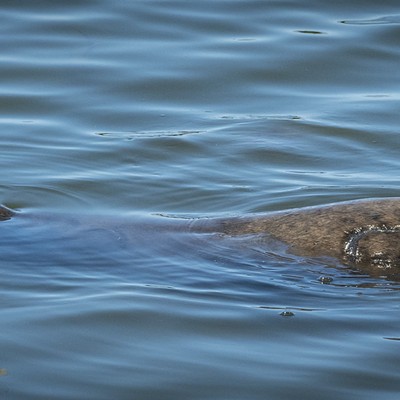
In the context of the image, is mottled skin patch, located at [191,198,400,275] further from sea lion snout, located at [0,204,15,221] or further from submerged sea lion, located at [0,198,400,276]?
sea lion snout, located at [0,204,15,221]

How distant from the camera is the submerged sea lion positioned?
6543 millimetres

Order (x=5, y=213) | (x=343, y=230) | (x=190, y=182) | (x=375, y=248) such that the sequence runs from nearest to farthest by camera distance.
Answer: (x=375, y=248), (x=343, y=230), (x=5, y=213), (x=190, y=182)

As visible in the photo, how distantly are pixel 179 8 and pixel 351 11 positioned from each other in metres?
1.94

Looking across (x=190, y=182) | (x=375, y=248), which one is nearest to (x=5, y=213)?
(x=190, y=182)

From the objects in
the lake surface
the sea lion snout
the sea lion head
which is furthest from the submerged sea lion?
the sea lion snout

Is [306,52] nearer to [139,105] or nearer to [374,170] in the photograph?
[139,105]

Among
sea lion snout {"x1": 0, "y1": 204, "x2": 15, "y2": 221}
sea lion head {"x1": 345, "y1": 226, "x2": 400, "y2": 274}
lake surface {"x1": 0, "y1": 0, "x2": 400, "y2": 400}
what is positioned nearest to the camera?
lake surface {"x1": 0, "y1": 0, "x2": 400, "y2": 400}

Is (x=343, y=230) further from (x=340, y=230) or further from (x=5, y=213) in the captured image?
(x=5, y=213)

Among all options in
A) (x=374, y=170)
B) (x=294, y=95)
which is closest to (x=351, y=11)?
(x=294, y=95)

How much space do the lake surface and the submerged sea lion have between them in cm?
14

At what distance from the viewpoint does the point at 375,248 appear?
6547 mm

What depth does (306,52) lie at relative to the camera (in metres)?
12.0

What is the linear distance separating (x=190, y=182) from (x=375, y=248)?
2.46 m

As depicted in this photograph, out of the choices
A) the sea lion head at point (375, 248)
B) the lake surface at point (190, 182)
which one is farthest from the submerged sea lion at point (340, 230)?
the lake surface at point (190, 182)
